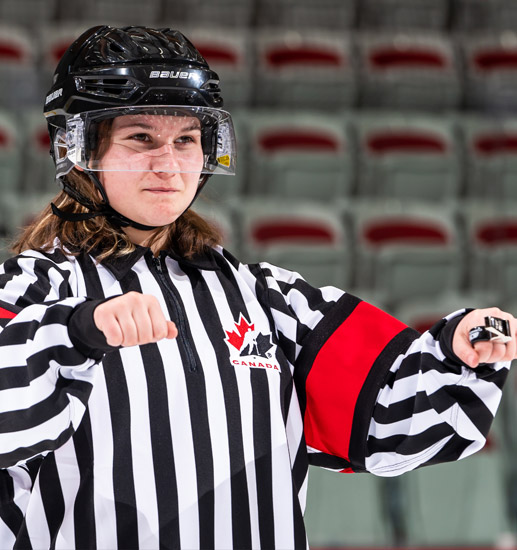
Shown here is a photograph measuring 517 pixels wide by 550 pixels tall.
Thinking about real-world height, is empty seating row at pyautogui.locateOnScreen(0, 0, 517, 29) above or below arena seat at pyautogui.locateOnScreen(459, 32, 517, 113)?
above

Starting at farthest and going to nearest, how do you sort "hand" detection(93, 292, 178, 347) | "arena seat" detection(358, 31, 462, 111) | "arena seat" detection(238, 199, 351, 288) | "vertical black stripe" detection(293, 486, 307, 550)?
"arena seat" detection(358, 31, 462, 111)
"arena seat" detection(238, 199, 351, 288)
"vertical black stripe" detection(293, 486, 307, 550)
"hand" detection(93, 292, 178, 347)

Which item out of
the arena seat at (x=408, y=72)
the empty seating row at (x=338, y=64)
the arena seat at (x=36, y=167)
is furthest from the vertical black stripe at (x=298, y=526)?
the arena seat at (x=408, y=72)

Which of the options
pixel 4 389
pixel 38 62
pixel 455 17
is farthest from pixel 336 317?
pixel 455 17

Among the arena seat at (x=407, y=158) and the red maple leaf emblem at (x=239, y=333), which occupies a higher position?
the arena seat at (x=407, y=158)

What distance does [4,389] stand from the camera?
136cm

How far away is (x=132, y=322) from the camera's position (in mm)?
1283

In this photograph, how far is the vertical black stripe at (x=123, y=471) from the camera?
152cm

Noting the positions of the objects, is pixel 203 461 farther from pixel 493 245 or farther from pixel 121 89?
pixel 493 245

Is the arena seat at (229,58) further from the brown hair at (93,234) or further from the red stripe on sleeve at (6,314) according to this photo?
the red stripe on sleeve at (6,314)

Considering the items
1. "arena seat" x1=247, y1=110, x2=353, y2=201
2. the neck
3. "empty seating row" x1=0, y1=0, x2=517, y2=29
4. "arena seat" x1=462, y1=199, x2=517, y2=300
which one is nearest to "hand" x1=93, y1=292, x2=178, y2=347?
the neck

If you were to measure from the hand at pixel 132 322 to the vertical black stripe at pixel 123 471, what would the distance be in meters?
0.26

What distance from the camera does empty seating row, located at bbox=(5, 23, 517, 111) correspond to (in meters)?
5.75

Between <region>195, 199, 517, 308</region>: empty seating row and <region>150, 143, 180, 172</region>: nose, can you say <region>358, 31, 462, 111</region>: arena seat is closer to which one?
<region>195, 199, 517, 308</region>: empty seating row

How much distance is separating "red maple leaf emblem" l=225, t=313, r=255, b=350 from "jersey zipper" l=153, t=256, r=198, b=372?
0.08m
